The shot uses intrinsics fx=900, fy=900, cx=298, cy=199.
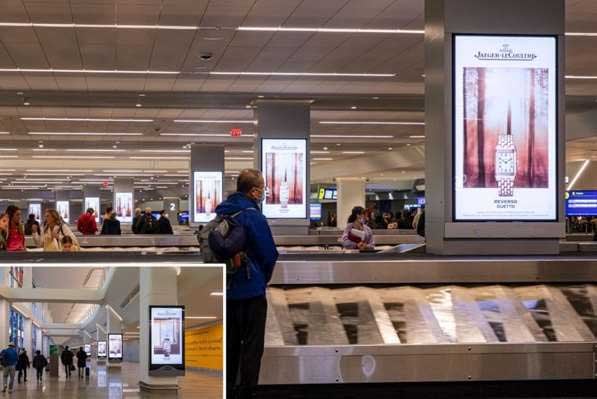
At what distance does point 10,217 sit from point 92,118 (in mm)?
14128

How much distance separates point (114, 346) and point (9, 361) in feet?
1.21

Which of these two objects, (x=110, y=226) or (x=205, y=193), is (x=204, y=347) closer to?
(x=110, y=226)

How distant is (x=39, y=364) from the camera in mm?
2908

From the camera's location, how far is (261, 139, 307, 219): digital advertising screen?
2356 cm

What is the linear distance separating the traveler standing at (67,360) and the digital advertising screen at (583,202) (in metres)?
38.1

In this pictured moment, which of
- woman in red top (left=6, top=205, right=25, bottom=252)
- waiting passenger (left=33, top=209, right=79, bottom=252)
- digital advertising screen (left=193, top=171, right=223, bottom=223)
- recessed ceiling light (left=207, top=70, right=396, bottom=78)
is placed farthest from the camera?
digital advertising screen (left=193, top=171, right=223, bottom=223)

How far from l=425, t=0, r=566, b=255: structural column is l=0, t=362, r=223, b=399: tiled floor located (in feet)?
20.3

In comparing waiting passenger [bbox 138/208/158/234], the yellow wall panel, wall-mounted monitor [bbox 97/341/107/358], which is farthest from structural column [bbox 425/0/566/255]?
waiting passenger [bbox 138/208/158/234]

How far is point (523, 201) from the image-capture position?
910cm

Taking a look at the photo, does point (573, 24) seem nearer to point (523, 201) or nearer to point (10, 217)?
point (523, 201)

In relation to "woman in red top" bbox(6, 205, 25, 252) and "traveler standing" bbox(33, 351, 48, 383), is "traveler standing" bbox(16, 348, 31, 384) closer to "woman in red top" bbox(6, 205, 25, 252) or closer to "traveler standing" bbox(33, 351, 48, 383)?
"traveler standing" bbox(33, 351, 48, 383)

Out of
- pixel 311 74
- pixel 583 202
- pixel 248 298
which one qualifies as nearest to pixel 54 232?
pixel 248 298

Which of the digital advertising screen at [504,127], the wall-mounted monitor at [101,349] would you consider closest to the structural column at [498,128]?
the digital advertising screen at [504,127]

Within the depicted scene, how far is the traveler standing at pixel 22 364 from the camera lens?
9.64 ft
